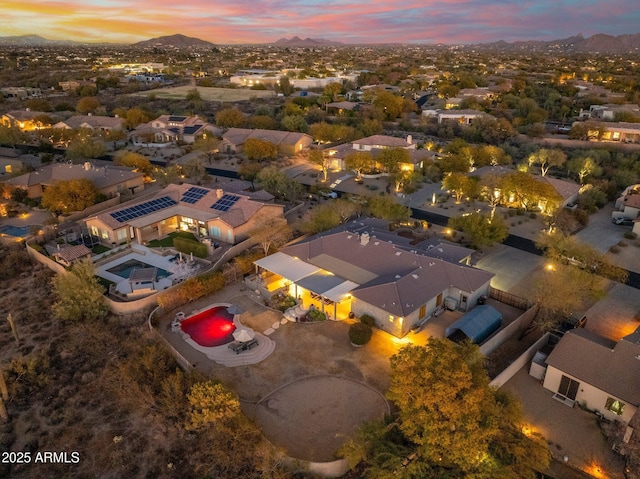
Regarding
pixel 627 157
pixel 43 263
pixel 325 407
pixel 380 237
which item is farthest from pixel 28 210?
pixel 627 157

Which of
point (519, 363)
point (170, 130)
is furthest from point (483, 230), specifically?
point (170, 130)

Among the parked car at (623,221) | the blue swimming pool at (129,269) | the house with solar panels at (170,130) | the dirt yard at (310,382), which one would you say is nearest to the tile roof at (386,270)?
the dirt yard at (310,382)

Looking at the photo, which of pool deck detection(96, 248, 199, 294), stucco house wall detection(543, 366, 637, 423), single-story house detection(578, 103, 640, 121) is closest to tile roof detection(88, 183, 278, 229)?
pool deck detection(96, 248, 199, 294)

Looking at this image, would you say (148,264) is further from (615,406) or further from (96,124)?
(96,124)

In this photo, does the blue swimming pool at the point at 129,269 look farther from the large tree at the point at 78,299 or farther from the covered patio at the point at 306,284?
the covered patio at the point at 306,284

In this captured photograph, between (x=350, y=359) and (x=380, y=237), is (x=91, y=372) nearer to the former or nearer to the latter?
(x=350, y=359)
